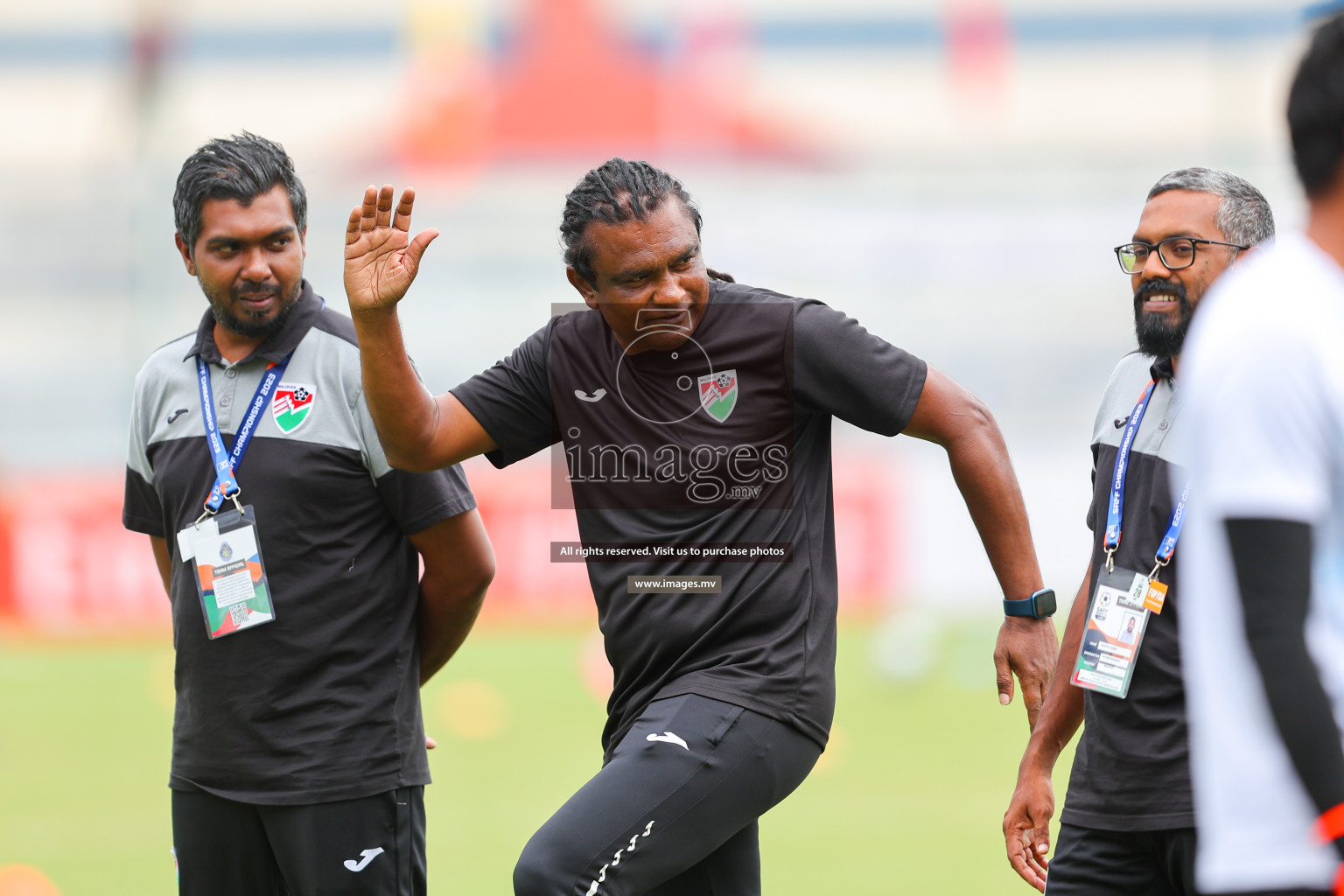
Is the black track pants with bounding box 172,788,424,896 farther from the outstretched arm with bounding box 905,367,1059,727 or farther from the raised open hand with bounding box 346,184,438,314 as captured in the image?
the outstretched arm with bounding box 905,367,1059,727

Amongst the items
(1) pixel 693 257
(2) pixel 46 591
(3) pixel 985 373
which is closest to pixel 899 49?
(3) pixel 985 373

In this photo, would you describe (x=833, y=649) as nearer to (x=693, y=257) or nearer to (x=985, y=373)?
(x=693, y=257)

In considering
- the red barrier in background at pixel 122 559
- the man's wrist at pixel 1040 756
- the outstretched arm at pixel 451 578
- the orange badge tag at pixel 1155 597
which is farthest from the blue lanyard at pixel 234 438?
the red barrier in background at pixel 122 559

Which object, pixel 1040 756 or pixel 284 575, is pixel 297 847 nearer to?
pixel 284 575

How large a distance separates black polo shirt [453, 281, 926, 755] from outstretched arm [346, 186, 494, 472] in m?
0.31

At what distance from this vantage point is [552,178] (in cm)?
2866

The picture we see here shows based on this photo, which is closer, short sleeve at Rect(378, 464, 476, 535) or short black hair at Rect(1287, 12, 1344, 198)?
short black hair at Rect(1287, 12, 1344, 198)

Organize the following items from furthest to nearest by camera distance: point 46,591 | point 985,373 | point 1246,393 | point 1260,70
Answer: point 1260,70, point 985,373, point 46,591, point 1246,393

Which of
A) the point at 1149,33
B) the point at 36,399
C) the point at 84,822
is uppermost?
the point at 1149,33

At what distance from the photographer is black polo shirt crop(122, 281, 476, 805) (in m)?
3.29

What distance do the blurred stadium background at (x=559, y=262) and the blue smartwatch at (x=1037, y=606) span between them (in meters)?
1.06

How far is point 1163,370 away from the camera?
3.13m

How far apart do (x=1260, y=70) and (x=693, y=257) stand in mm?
27711

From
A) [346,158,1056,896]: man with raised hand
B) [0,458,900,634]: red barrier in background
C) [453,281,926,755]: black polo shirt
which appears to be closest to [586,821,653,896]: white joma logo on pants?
[346,158,1056,896]: man with raised hand
